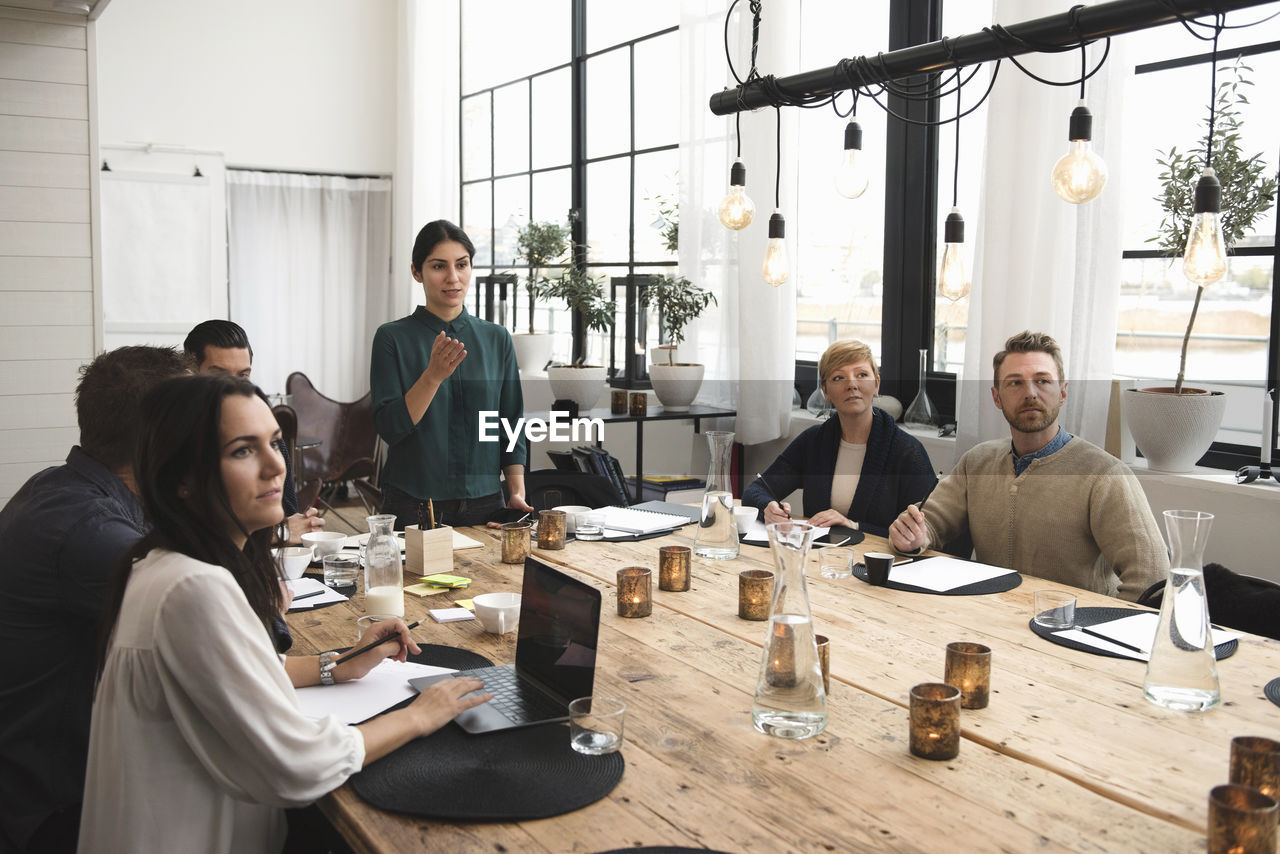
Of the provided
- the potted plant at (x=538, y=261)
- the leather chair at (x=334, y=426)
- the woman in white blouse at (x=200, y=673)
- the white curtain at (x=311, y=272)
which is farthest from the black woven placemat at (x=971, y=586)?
the white curtain at (x=311, y=272)

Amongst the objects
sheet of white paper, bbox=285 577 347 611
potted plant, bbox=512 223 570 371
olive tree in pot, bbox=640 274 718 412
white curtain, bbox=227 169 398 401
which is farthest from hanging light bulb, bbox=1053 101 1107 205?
white curtain, bbox=227 169 398 401

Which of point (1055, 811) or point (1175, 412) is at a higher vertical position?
point (1175, 412)

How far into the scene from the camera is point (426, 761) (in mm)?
1594

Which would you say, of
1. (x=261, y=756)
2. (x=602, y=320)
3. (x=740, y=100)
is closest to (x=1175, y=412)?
(x=740, y=100)

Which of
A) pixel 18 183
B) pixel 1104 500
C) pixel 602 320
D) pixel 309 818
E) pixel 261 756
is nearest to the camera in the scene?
pixel 261 756

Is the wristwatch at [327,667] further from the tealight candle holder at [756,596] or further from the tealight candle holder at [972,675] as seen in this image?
the tealight candle holder at [972,675]

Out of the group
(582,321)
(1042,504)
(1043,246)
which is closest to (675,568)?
(1042,504)

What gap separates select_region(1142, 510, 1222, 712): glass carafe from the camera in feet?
5.74

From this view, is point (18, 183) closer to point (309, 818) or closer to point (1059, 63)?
point (309, 818)

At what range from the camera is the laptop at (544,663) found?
5.67ft

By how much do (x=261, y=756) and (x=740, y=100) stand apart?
2198 mm

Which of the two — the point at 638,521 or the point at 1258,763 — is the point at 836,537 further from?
the point at 1258,763

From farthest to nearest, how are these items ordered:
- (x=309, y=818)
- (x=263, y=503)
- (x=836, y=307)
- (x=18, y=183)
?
(x=836, y=307) → (x=18, y=183) → (x=309, y=818) → (x=263, y=503)

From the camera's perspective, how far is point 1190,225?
3289 millimetres
